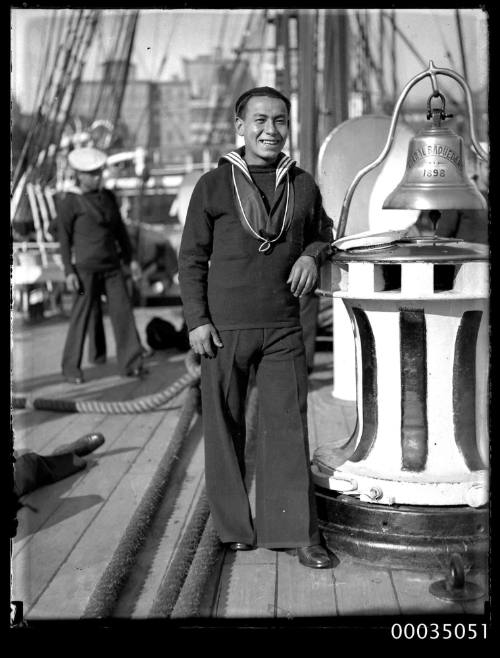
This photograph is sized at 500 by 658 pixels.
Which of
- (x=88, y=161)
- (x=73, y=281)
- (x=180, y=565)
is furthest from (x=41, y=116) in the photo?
(x=180, y=565)

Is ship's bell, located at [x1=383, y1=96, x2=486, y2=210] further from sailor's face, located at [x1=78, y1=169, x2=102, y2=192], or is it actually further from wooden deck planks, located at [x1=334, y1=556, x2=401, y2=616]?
sailor's face, located at [x1=78, y1=169, x2=102, y2=192]

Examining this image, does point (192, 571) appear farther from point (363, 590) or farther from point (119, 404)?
point (119, 404)

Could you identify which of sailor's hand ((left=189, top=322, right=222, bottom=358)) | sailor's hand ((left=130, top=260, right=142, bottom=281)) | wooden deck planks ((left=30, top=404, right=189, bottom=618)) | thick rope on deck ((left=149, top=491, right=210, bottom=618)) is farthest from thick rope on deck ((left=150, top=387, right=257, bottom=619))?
sailor's hand ((left=130, top=260, right=142, bottom=281))

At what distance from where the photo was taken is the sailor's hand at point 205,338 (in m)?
3.40

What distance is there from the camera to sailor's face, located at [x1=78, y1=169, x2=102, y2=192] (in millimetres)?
7789

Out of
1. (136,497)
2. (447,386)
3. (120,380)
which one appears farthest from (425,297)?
(120,380)

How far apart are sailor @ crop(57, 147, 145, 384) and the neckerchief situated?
4.43 meters

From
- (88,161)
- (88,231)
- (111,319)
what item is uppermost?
(88,161)

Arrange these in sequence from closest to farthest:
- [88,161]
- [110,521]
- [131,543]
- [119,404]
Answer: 1. [131,543]
2. [110,521]
3. [119,404]
4. [88,161]

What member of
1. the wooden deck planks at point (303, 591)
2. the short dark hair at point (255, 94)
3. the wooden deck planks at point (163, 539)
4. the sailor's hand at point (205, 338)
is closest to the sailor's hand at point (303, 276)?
the sailor's hand at point (205, 338)

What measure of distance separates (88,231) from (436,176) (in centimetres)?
469

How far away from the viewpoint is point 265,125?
331cm

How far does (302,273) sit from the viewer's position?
3.31 metres

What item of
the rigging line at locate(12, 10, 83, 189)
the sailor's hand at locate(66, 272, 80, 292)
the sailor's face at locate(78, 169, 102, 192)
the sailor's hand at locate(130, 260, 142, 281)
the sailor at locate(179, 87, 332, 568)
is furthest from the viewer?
the rigging line at locate(12, 10, 83, 189)
